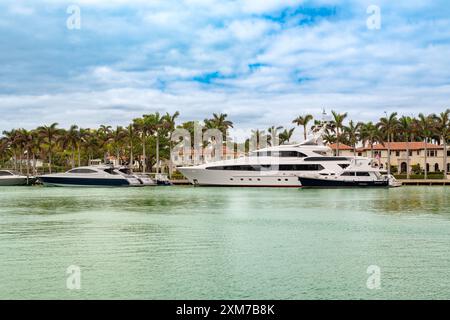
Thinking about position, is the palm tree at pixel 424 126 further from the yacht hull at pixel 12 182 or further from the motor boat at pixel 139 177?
the yacht hull at pixel 12 182

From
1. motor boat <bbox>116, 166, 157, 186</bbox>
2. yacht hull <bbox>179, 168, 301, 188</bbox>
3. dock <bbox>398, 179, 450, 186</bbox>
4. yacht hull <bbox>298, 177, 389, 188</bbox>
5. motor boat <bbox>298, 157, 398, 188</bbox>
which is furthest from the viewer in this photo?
dock <bbox>398, 179, 450, 186</bbox>

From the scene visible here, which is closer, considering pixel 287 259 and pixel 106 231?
pixel 287 259

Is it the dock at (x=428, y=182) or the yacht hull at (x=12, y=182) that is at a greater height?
the yacht hull at (x=12, y=182)

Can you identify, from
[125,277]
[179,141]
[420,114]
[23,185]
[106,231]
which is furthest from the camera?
[179,141]

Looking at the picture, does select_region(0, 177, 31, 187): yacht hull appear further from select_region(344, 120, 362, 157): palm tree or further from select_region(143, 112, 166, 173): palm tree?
select_region(344, 120, 362, 157): palm tree

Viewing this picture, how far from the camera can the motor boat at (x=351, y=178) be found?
2840 inches

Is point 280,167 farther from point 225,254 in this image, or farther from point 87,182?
point 225,254

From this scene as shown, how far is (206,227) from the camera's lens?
1238 inches

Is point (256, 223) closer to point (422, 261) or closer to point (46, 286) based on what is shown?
point (422, 261)

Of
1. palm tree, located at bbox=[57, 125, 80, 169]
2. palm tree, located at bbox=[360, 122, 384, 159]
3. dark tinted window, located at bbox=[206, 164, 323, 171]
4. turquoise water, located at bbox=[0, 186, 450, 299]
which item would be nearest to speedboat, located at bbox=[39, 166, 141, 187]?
dark tinted window, located at bbox=[206, 164, 323, 171]

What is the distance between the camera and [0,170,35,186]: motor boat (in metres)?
93.4

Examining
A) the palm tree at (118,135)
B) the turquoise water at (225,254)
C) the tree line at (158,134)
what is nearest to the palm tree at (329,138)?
the tree line at (158,134)

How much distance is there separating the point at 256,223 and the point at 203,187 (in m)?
47.2

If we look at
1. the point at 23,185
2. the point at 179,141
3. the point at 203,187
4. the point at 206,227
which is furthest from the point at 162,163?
the point at 206,227
